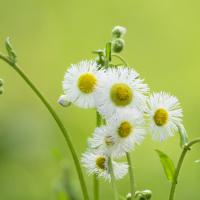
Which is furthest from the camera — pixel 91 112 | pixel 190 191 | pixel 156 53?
pixel 156 53

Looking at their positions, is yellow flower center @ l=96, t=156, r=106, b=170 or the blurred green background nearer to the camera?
yellow flower center @ l=96, t=156, r=106, b=170

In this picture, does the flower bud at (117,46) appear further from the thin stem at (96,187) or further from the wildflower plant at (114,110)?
the thin stem at (96,187)

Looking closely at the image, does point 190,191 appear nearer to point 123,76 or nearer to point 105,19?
point 123,76

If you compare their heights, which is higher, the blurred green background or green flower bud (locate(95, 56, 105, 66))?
the blurred green background

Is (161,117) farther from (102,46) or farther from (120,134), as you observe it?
(102,46)

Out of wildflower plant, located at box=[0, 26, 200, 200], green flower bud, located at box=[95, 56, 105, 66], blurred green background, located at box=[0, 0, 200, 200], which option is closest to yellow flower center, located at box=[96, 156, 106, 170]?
wildflower plant, located at box=[0, 26, 200, 200]

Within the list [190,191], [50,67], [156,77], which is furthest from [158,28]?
[190,191]

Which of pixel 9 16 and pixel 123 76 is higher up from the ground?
pixel 9 16

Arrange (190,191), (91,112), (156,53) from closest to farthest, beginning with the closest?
(190,191) < (91,112) < (156,53)

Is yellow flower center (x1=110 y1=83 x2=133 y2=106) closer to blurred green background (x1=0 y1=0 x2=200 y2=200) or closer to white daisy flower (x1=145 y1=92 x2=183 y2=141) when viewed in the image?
white daisy flower (x1=145 y1=92 x2=183 y2=141)
